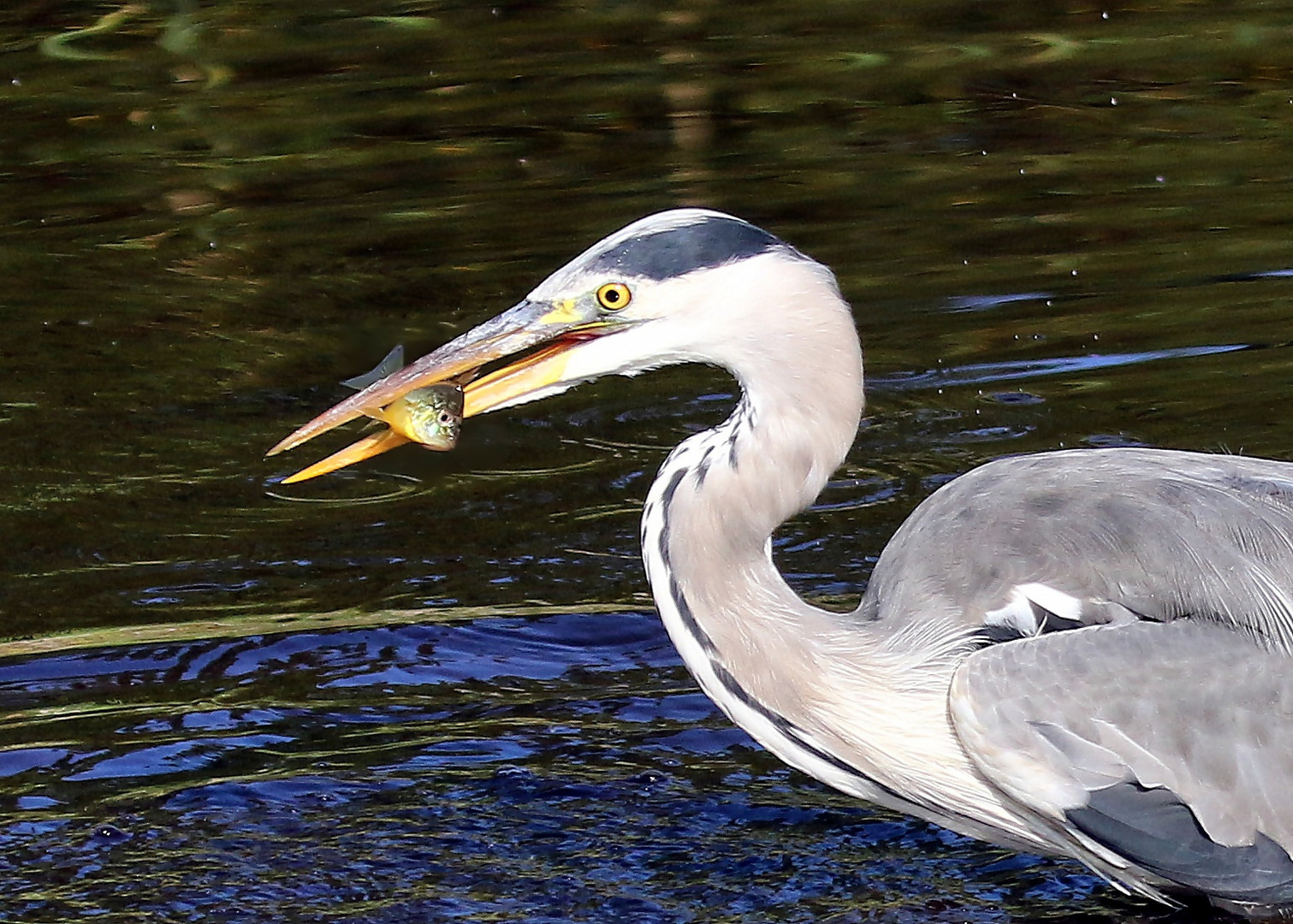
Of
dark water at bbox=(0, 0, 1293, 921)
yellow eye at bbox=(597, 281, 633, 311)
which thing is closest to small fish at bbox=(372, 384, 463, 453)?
yellow eye at bbox=(597, 281, 633, 311)

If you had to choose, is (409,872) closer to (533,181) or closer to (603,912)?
(603,912)

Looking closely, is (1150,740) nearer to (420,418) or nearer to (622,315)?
(622,315)

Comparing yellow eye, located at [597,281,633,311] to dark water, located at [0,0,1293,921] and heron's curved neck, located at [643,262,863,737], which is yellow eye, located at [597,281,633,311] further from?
dark water, located at [0,0,1293,921]

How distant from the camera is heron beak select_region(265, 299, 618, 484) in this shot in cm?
446

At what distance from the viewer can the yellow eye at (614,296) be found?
4414 millimetres

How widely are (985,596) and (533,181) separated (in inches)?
229

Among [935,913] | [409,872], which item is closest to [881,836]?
[935,913]

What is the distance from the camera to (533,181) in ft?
32.7

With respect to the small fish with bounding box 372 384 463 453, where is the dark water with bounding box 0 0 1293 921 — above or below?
below

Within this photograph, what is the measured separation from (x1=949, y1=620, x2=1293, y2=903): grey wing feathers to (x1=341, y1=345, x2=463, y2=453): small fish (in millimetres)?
1149

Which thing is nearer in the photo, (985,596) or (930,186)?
(985,596)

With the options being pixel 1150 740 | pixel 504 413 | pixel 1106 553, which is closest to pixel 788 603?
pixel 1106 553

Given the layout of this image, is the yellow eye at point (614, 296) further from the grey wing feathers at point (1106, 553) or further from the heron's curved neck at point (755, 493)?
the grey wing feathers at point (1106, 553)

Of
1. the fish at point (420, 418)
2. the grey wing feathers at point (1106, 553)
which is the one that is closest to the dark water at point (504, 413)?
the grey wing feathers at point (1106, 553)
